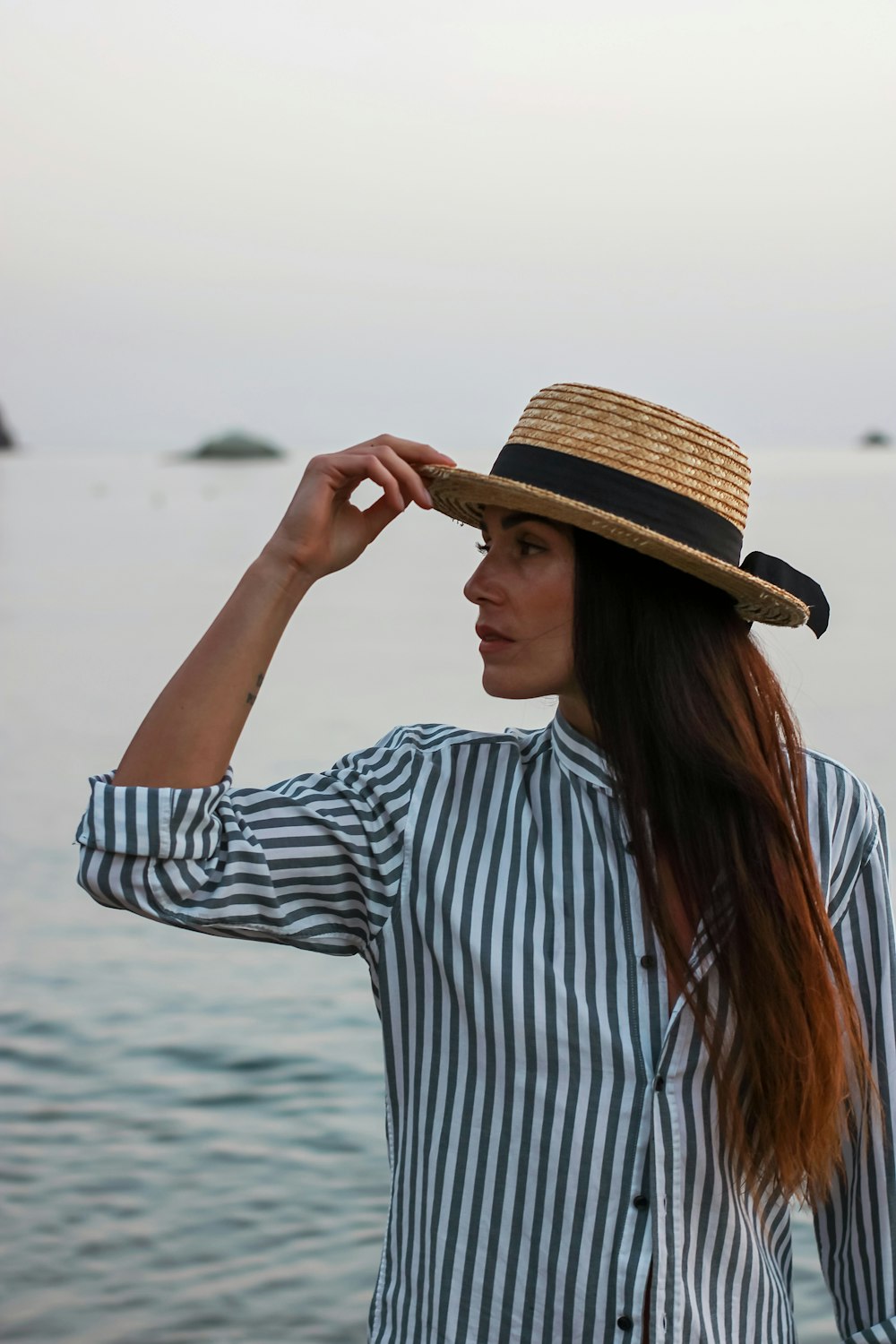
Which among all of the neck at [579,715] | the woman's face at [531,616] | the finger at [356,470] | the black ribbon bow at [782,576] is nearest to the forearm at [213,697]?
the finger at [356,470]

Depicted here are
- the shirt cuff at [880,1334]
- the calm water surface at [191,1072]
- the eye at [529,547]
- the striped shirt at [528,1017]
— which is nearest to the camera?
the striped shirt at [528,1017]

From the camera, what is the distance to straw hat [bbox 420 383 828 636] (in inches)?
71.0

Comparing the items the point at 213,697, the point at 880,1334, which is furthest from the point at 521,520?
the point at 880,1334

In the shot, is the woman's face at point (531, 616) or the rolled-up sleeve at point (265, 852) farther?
the woman's face at point (531, 616)

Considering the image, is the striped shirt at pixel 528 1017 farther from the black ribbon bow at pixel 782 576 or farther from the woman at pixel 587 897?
the black ribbon bow at pixel 782 576

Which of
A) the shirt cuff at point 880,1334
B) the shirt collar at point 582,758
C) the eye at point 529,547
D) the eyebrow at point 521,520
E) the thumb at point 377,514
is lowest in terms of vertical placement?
the shirt cuff at point 880,1334

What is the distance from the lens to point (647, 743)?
5.94ft

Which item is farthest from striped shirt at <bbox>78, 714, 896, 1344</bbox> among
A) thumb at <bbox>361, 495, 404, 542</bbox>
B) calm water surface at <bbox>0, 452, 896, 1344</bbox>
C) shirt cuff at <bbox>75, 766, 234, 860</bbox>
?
calm water surface at <bbox>0, 452, 896, 1344</bbox>

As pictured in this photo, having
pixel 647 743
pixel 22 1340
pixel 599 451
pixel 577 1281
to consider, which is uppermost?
pixel 599 451

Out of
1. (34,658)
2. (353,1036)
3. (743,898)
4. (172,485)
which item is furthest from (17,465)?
(743,898)

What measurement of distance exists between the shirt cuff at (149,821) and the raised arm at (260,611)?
1.3 inches

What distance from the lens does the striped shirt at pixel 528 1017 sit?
1.66 m

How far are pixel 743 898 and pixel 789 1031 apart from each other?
148mm

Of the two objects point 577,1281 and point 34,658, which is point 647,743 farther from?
point 34,658
